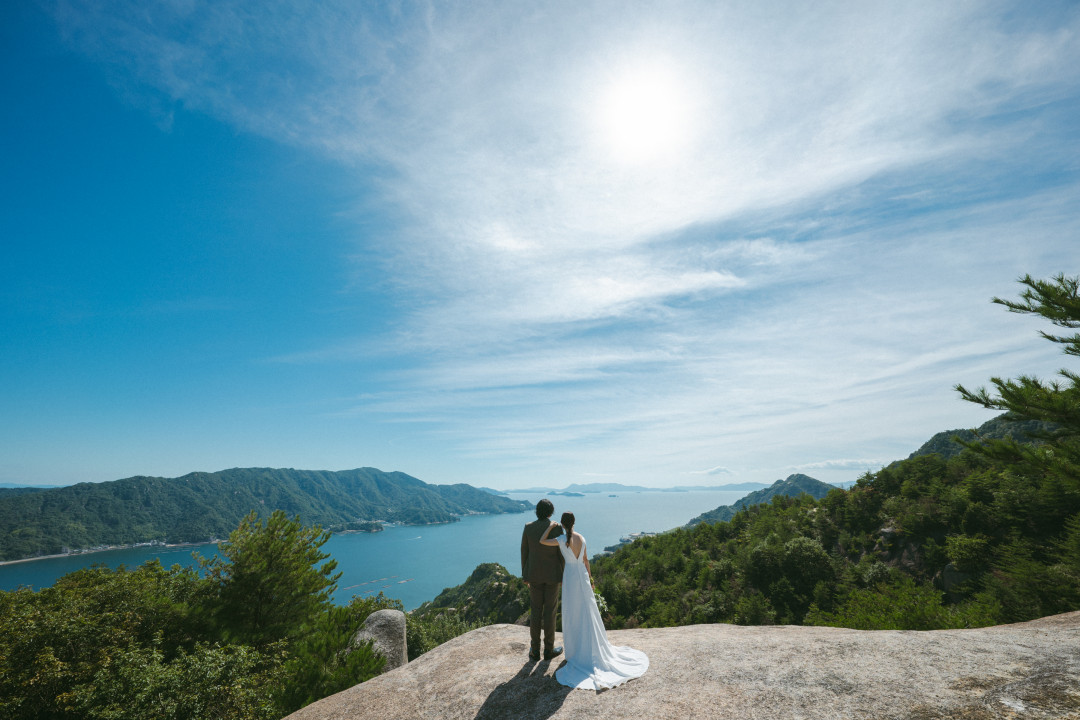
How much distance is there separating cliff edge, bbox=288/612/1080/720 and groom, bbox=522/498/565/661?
19.2 inches

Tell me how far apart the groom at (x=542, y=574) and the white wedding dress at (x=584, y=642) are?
0.19 m

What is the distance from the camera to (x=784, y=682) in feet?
19.2

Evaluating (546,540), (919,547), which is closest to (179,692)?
(546,540)

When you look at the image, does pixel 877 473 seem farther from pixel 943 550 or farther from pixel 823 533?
pixel 943 550

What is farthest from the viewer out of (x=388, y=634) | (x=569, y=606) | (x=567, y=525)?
(x=388, y=634)

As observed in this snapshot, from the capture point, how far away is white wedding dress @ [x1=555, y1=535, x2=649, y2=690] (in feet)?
22.3

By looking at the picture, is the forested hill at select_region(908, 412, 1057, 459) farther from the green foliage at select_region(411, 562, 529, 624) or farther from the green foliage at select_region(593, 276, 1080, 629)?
the green foliage at select_region(411, 562, 529, 624)

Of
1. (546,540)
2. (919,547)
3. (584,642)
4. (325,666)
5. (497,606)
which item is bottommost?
(497,606)

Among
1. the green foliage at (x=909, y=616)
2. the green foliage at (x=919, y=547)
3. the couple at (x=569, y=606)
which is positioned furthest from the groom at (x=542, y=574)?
the green foliage at (x=909, y=616)

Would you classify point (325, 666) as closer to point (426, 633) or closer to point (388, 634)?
point (388, 634)

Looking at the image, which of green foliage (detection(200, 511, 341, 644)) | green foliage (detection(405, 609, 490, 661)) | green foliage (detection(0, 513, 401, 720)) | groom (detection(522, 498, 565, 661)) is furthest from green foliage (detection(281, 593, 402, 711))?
green foliage (detection(405, 609, 490, 661))

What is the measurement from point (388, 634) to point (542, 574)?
10.2 m

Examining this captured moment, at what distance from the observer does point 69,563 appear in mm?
185375

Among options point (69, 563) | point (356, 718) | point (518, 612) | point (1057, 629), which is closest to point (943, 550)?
point (1057, 629)
